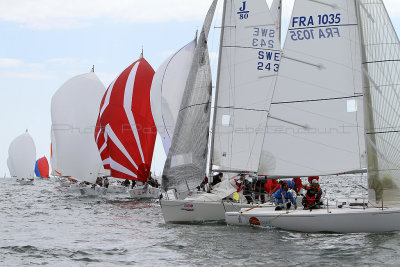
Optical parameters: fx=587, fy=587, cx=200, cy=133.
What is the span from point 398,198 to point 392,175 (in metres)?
0.59

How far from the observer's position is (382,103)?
14883 millimetres

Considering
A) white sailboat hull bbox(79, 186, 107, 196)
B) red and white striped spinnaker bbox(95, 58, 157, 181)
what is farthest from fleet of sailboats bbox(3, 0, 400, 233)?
white sailboat hull bbox(79, 186, 107, 196)

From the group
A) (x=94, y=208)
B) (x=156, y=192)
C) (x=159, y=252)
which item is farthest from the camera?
(x=156, y=192)

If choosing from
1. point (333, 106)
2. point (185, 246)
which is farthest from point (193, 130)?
point (185, 246)

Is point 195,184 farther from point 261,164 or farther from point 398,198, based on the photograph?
point 398,198

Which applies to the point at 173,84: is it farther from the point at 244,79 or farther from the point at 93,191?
the point at 93,191

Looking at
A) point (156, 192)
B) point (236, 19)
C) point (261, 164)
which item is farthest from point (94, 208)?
point (261, 164)

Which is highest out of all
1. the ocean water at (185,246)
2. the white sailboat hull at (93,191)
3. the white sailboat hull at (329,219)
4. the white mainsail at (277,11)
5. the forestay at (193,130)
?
the white mainsail at (277,11)

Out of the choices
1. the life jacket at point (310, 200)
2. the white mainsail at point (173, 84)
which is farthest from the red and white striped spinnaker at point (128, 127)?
the life jacket at point (310, 200)

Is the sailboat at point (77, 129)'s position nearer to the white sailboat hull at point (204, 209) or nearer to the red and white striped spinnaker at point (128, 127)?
the red and white striped spinnaker at point (128, 127)

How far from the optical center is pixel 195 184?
1900cm

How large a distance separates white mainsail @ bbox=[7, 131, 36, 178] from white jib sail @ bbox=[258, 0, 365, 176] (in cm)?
7272

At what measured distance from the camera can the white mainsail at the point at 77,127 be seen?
119 ft

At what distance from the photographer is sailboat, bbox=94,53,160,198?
31188 millimetres
